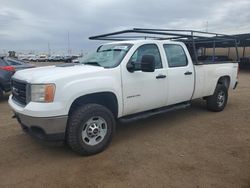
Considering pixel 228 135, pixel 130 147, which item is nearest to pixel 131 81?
pixel 130 147

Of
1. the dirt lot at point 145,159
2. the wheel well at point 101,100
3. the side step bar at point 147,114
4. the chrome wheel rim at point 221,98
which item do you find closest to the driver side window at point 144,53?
the wheel well at point 101,100

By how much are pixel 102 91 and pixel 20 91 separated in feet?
4.45

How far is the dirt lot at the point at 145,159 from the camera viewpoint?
3.23 metres

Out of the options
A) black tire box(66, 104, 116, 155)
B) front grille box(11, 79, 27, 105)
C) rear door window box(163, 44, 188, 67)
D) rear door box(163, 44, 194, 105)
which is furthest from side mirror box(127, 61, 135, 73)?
front grille box(11, 79, 27, 105)

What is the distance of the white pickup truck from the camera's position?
11.7 ft

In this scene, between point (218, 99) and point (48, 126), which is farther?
point (218, 99)

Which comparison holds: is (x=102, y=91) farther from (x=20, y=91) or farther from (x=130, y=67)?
(x=20, y=91)

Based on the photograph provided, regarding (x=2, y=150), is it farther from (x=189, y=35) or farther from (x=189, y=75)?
(x=189, y=35)

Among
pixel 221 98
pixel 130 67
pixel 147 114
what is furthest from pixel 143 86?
pixel 221 98

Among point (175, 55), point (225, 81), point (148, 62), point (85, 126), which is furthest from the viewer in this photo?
point (225, 81)

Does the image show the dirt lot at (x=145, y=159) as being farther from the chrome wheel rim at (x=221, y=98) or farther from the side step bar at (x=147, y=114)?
the chrome wheel rim at (x=221, y=98)

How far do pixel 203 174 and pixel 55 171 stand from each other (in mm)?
2101

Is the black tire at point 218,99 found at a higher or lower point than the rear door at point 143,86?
lower

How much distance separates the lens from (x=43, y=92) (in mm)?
3512
